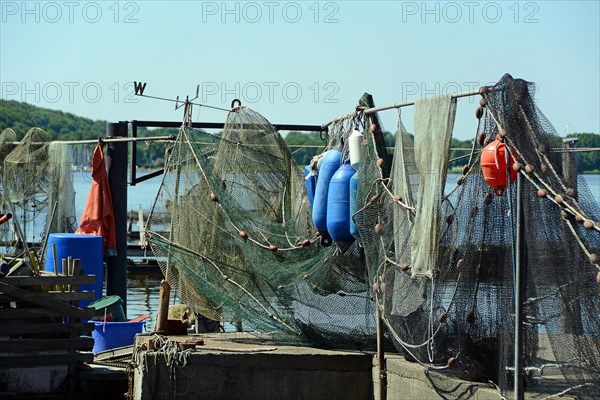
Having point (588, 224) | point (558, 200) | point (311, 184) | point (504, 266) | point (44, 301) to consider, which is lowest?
point (44, 301)

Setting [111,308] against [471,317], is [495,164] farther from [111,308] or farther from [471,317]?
[111,308]

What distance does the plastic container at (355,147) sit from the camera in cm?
995

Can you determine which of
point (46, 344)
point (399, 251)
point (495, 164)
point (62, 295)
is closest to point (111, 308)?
point (62, 295)

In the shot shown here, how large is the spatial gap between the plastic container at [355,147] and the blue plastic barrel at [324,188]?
12.7 inches

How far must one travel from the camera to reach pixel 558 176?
7711 mm

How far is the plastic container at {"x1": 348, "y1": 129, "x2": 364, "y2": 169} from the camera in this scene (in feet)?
32.7

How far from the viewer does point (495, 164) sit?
7.69m

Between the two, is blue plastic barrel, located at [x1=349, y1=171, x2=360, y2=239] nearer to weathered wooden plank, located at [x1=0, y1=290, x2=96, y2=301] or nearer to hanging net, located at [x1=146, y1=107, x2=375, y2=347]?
hanging net, located at [x1=146, y1=107, x2=375, y2=347]

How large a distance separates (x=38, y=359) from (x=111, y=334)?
244cm

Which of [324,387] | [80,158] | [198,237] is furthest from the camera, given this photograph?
[80,158]

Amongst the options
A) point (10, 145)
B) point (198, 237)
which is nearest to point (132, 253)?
point (10, 145)

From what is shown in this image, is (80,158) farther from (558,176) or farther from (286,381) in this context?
(558,176)

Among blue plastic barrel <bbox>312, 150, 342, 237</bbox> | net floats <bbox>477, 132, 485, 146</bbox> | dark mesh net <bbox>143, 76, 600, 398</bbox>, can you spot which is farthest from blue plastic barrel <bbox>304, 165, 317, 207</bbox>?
net floats <bbox>477, 132, 485, 146</bbox>

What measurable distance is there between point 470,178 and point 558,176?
772 mm
